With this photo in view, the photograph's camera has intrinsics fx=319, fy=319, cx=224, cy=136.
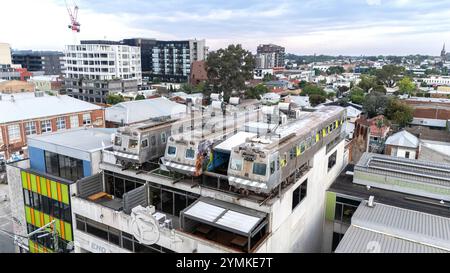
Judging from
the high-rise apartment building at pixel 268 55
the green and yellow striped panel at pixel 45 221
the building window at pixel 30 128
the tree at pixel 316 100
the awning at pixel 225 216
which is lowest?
the green and yellow striped panel at pixel 45 221

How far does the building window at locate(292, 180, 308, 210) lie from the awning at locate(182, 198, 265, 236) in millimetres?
→ 2927

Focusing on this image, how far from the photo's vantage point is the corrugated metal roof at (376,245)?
12.7 meters

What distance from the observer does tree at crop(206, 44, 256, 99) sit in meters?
42.3

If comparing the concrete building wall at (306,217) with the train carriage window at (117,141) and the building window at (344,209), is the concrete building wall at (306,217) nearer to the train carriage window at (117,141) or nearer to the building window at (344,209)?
the building window at (344,209)

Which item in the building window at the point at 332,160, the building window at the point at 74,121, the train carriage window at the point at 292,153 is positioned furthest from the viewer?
the building window at the point at 74,121

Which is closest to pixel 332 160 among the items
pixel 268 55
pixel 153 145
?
pixel 153 145

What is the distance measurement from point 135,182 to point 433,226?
14814mm

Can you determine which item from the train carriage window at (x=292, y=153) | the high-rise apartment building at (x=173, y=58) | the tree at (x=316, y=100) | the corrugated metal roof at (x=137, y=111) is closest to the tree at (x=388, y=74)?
the tree at (x=316, y=100)

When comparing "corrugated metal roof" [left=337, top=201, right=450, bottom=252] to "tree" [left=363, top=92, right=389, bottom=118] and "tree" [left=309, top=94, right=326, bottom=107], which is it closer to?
"tree" [left=363, top=92, right=389, bottom=118]

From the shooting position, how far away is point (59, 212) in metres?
18.6

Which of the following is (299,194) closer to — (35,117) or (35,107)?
(35,117)

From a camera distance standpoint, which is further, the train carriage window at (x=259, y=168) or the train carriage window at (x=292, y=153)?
the train carriage window at (x=292, y=153)

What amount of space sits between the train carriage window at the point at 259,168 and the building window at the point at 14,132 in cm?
3467
